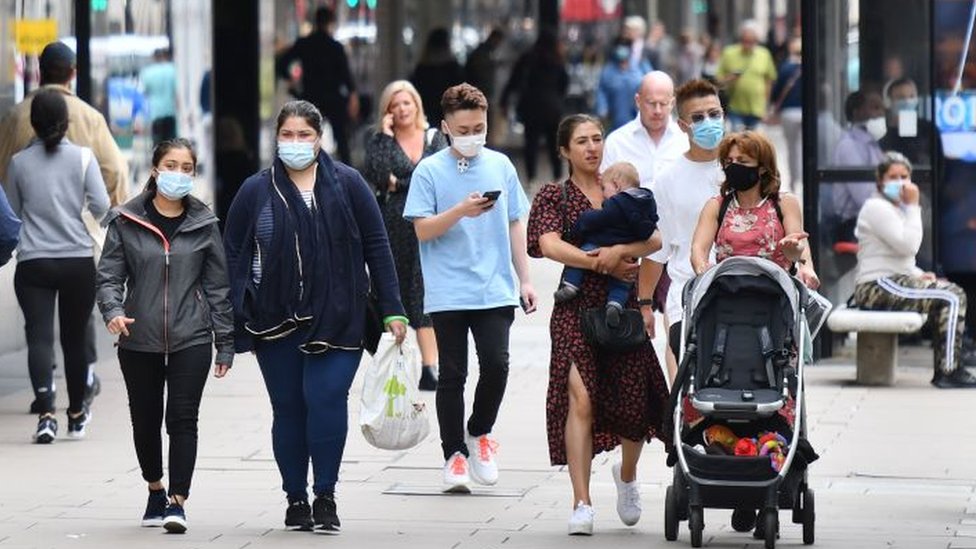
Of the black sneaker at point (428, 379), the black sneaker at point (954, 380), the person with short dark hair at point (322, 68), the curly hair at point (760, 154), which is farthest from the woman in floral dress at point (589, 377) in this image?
the person with short dark hair at point (322, 68)

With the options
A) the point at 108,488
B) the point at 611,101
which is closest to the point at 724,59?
the point at 611,101

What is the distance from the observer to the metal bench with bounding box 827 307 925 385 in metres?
13.1

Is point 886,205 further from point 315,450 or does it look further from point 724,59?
point 724,59

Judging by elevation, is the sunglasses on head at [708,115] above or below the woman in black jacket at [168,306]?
above

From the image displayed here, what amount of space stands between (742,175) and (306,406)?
1.83 metres

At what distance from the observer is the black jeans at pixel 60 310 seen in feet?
37.6

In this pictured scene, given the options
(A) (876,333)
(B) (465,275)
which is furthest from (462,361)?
(A) (876,333)

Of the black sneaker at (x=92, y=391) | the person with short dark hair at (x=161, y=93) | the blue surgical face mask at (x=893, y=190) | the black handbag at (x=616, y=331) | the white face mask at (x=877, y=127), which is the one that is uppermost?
the person with short dark hair at (x=161, y=93)

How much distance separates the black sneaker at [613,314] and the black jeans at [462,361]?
1.06 m

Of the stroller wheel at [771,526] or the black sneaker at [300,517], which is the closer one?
the stroller wheel at [771,526]

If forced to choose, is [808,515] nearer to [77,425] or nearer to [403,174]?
[77,425]

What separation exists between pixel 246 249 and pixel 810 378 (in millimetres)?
5542

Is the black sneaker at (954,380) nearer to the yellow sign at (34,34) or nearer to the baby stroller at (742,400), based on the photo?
the baby stroller at (742,400)

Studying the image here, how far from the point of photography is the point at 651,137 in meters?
11.5
